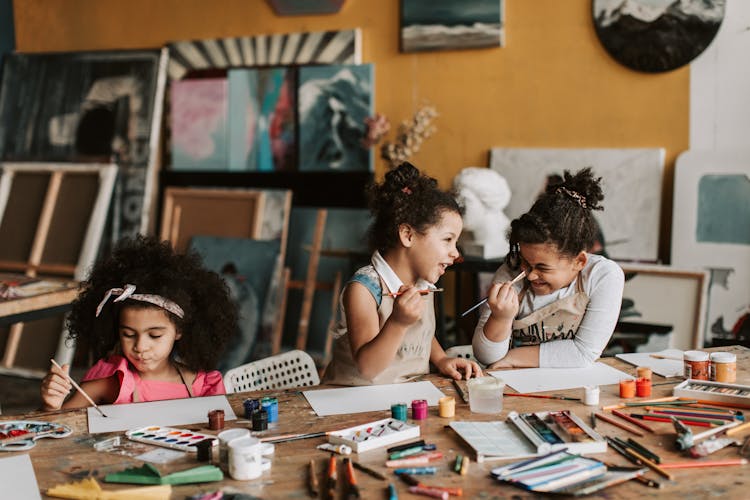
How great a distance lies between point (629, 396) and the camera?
6.89ft

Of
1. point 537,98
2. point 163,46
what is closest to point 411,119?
point 537,98

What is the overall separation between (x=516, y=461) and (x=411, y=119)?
3.38m

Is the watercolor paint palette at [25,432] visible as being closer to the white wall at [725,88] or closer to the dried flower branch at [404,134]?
the dried flower branch at [404,134]

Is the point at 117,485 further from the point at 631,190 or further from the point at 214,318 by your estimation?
the point at 631,190

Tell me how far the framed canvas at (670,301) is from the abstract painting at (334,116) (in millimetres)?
1719

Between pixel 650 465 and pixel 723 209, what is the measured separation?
273cm

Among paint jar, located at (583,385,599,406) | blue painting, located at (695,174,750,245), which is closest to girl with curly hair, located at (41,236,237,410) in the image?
paint jar, located at (583,385,599,406)

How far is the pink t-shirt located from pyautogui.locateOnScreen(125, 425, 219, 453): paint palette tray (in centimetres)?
46

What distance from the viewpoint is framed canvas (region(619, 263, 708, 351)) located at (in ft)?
13.1

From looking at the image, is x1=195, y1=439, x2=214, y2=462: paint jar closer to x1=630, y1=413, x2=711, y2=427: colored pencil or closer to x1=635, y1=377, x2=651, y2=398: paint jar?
x1=630, y1=413, x2=711, y2=427: colored pencil

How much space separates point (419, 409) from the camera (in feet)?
6.35

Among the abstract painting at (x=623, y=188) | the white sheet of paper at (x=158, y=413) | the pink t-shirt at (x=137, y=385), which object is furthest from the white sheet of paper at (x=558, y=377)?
the abstract painting at (x=623, y=188)

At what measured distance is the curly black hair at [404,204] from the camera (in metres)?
2.54

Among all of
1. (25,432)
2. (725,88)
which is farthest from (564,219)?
(725,88)
